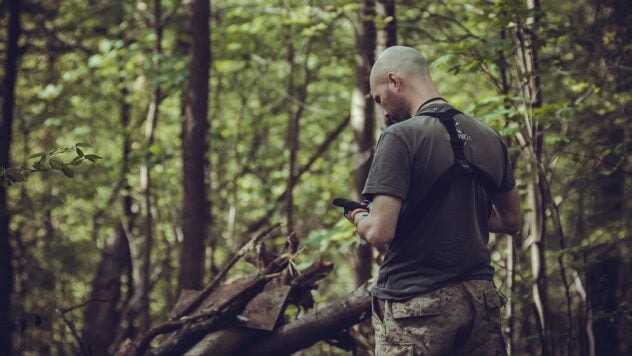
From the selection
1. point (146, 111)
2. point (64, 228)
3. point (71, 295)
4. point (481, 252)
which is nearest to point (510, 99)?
point (481, 252)

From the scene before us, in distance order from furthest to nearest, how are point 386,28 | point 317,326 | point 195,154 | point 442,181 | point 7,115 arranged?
point 7,115
point 195,154
point 386,28
point 317,326
point 442,181

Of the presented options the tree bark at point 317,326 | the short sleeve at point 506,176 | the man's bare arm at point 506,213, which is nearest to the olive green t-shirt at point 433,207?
the short sleeve at point 506,176

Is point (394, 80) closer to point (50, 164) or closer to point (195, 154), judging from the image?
point (50, 164)

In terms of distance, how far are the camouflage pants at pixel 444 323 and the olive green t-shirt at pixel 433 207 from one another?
5 cm

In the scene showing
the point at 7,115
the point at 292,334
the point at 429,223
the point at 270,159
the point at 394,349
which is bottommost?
the point at 292,334

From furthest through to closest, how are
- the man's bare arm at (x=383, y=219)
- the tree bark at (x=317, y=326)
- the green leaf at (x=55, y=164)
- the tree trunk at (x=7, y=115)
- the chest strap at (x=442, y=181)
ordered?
the tree trunk at (x=7, y=115), the tree bark at (x=317, y=326), the green leaf at (x=55, y=164), the chest strap at (x=442, y=181), the man's bare arm at (x=383, y=219)

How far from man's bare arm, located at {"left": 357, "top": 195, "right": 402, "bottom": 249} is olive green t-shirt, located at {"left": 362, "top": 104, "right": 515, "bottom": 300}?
3 centimetres

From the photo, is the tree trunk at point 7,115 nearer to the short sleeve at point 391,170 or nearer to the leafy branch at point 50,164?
the leafy branch at point 50,164

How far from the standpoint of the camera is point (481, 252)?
322cm

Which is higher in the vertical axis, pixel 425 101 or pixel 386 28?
pixel 386 28

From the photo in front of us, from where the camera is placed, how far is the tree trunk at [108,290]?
13422 millimetres

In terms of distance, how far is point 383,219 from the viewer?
9.77 ft

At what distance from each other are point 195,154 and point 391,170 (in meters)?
5.95

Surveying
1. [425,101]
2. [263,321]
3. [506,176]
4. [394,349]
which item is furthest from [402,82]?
[263,321]
